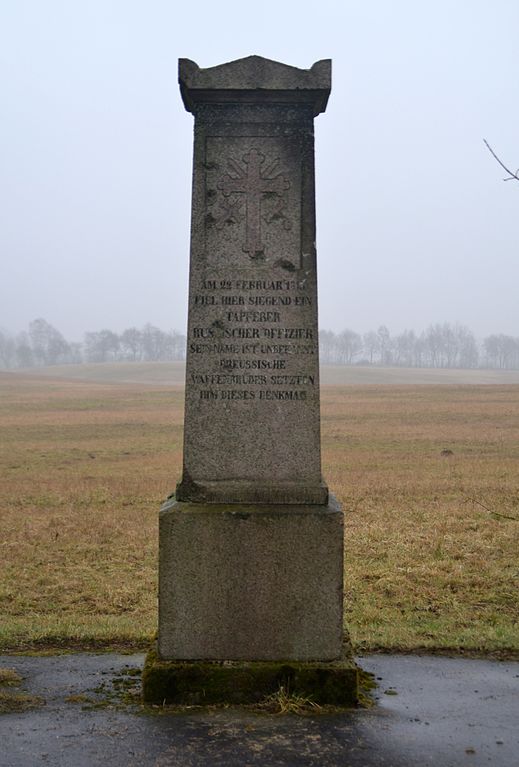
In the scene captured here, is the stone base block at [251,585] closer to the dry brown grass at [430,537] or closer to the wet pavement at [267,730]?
the wet pavement at [267,730]

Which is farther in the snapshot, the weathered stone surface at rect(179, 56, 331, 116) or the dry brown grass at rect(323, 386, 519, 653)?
the dry brown grass at rect(323, 386, 519, 653)

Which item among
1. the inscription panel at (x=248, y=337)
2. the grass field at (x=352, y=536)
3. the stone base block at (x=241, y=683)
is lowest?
the grass field at (x=352, y=536)

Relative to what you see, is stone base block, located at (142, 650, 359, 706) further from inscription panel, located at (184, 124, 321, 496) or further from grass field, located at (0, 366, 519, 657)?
grass field, located at (0, 366, 519, 657)

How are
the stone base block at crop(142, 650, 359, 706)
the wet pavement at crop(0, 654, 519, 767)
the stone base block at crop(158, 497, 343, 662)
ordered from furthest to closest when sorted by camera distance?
1. the stone base block at crop(158, 497, 343, 662)
2. the stone base block at crop(142, 650, 359, 706)
3. the wet pavement at crop(0, 654, 519, 767)

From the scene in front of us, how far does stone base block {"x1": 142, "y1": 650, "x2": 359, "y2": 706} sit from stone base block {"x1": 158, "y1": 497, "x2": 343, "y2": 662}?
0.43 ft

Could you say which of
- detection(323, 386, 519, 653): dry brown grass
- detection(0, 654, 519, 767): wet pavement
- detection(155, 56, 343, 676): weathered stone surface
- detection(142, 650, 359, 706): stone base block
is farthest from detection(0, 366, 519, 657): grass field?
detection(155, 56, 343, 676): weathered stone surface

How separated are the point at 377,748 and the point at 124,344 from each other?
195006 millimetres

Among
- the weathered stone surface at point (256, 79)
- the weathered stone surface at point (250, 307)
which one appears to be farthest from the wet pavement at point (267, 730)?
the weathered stone surface at point (256, 79)

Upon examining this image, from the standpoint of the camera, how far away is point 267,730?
16.3 ft

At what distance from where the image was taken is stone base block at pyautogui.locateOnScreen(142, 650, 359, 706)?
17.8ft

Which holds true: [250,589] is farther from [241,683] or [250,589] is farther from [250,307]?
[250,307]

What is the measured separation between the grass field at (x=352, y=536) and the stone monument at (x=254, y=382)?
177 centimetres

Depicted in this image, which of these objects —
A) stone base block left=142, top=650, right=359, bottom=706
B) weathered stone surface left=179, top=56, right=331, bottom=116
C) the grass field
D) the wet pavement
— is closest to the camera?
the wet pavement

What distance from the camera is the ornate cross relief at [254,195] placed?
19.3ft
